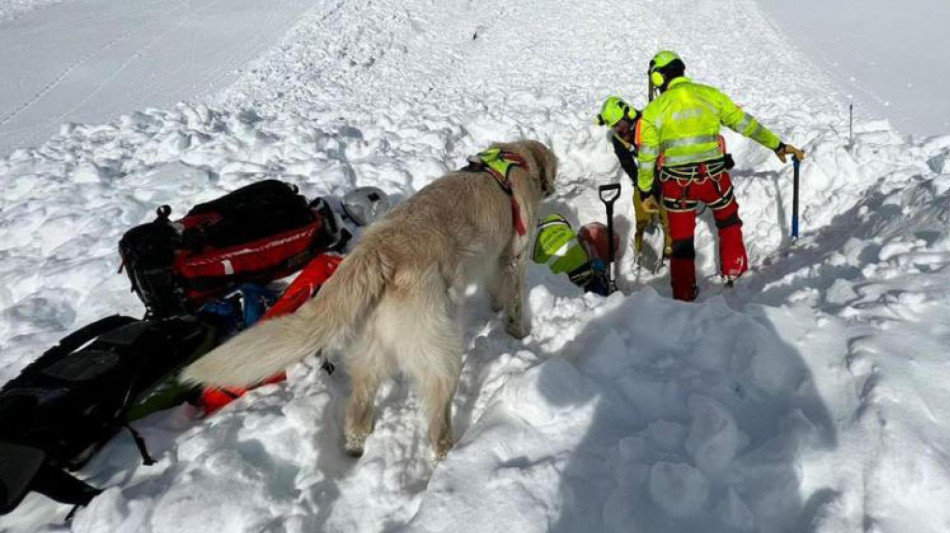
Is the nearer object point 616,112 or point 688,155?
point 688,155

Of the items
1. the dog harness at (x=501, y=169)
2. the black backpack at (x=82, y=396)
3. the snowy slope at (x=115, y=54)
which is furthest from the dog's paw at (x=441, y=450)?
the snowy slope at (x=115, y=54)

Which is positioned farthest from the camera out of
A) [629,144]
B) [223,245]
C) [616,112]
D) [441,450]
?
[629,144]

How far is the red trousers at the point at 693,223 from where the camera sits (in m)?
4.57

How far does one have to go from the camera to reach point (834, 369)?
8.93ft

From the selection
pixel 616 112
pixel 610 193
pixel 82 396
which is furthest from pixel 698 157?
pixel 82 396

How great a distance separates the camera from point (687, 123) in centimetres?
441

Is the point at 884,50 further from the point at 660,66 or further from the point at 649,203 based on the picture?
the point at 649,203

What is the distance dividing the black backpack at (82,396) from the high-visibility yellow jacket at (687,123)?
3.65 metres

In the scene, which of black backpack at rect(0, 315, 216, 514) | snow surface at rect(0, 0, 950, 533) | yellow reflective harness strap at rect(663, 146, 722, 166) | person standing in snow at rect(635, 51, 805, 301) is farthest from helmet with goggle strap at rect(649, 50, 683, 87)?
black backpack at rect(0, 315, 216, 514)

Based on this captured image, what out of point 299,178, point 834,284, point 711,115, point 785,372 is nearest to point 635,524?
point 785,372

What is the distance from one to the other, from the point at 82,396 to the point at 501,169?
2.80 meters

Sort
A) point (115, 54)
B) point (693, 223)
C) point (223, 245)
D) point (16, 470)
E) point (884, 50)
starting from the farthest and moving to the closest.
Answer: point (115, 54) → point (884, 50) → point (693, 223) → point (223, 245) → point (16, 470)

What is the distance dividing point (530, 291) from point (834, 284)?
1.95 m

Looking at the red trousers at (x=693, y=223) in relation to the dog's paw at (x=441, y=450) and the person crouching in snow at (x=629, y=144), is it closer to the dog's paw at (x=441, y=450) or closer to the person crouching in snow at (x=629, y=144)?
the person crouching in snow at (x=629, y=144)
